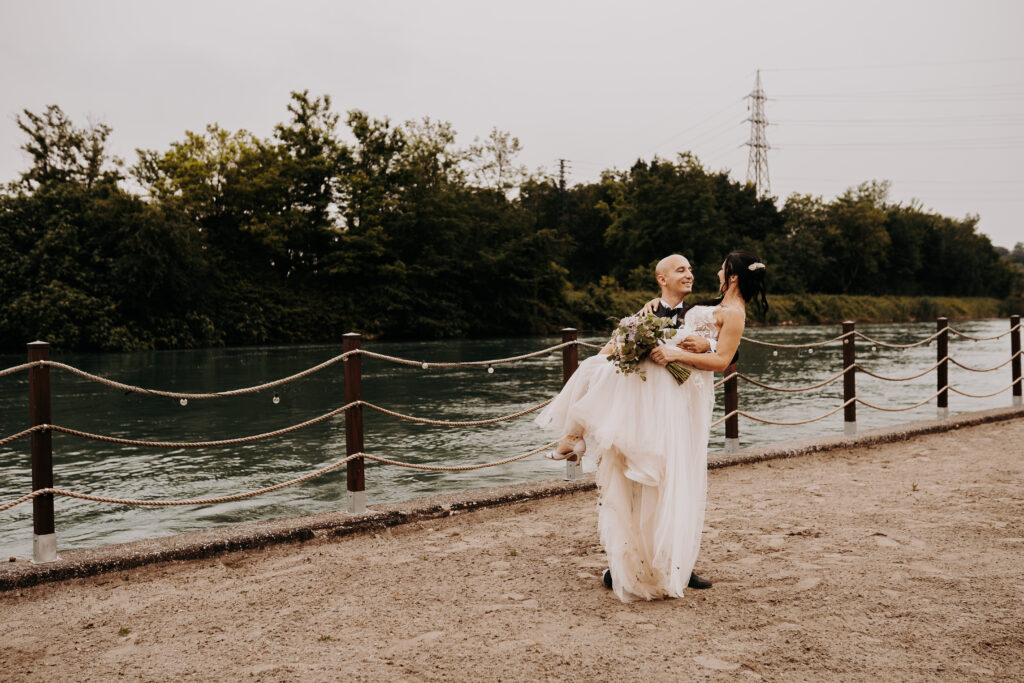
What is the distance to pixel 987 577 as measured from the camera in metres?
4.33

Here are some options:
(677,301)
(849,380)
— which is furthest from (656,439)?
(849,380)

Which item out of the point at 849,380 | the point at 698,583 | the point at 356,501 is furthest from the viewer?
the point at 849,380

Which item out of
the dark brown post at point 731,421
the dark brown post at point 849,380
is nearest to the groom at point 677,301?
the dark brown post at point 731,421

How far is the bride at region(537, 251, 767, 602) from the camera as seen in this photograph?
4039 millimetres

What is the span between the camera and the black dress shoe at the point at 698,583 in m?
4.29

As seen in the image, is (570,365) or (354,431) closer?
(354,431)

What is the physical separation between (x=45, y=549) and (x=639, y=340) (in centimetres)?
384

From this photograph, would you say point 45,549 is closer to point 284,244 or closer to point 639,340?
point 639,340

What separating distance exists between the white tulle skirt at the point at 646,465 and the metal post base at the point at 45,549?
329cm

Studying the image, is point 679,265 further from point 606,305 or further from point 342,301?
point 606,305

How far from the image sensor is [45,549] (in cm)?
500

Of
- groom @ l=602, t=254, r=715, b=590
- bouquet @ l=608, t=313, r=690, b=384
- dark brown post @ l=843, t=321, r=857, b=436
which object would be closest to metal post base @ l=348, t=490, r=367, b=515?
groom @ l=602, t=254, r=715, b=590

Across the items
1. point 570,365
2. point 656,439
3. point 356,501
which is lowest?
point 356,501

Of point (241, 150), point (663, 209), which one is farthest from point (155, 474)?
point (663, 209)
